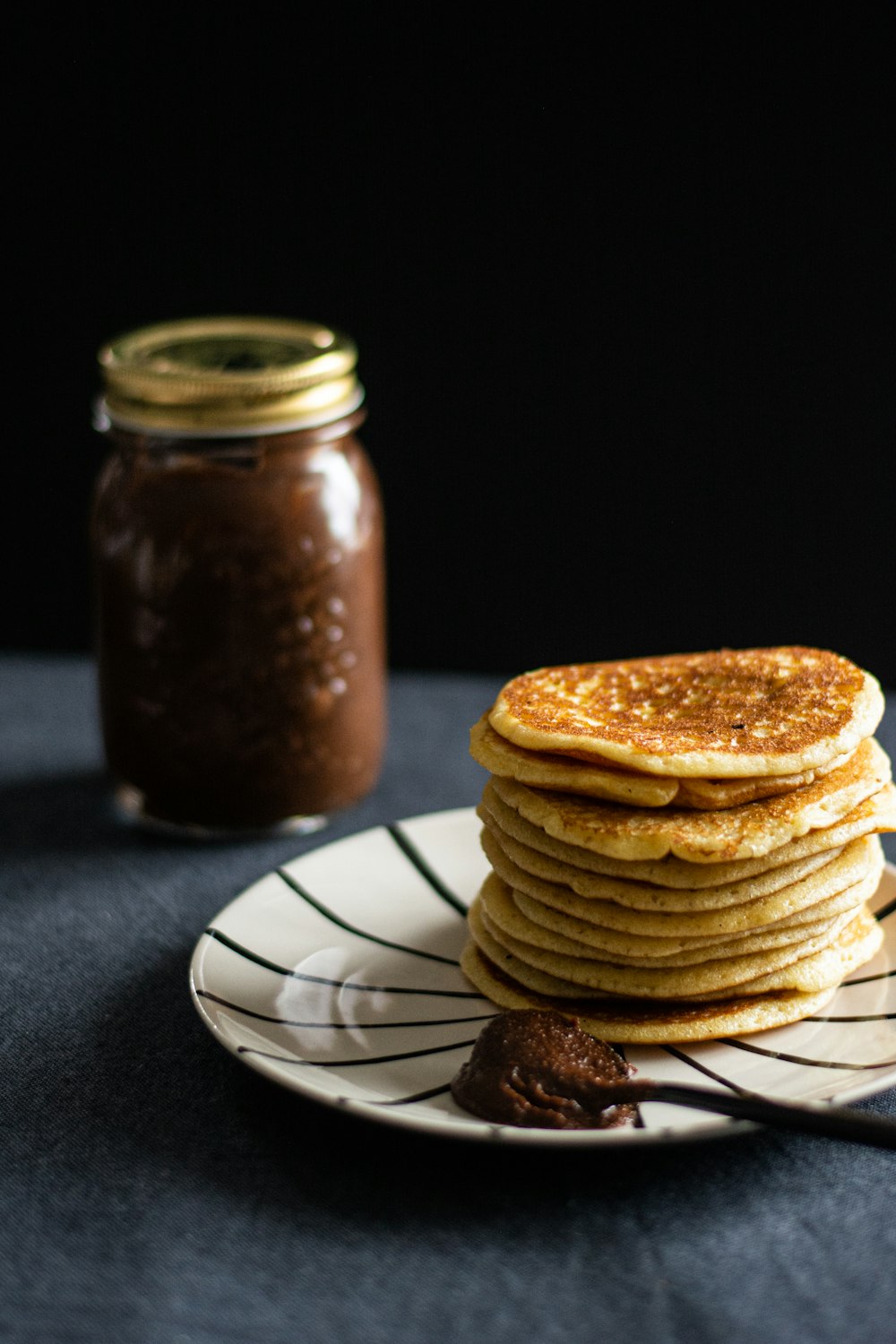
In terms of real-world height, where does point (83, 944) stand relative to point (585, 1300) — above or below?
below

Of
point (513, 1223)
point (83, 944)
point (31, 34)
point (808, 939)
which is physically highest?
point (31, 34)

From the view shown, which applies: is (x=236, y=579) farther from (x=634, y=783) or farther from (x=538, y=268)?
(x=538, y=268)

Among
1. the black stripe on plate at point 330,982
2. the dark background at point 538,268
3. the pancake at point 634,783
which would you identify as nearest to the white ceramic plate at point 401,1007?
the black stripe on plate at point 330,982

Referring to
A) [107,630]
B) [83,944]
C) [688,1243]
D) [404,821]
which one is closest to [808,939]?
[688,1243]

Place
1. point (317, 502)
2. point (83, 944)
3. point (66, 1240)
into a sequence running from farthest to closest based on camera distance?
point (317, 502) → point (83, 944) → point (66, 1240)

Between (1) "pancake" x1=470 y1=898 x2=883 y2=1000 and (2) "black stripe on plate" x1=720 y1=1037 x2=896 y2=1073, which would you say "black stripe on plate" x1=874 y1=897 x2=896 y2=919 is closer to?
(1) "pancake" x1=470 y1=898 x2=883 y2=1000

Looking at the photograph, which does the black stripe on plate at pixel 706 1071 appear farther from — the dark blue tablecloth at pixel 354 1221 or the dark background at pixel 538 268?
the dark background at pixel 538 268

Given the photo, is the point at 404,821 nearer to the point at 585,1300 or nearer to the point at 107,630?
the point at 107,630
